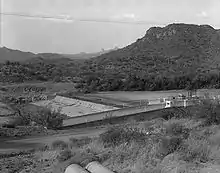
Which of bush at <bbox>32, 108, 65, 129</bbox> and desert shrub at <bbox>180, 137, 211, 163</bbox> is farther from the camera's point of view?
bush at <bbox>32, 108, 65, 129</bbox>

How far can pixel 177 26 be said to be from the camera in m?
162

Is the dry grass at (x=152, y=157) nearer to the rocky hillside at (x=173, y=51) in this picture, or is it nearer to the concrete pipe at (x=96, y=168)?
the concrete pipe at (x=96, y=168)

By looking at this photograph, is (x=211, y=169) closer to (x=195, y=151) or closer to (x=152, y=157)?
(x=195, y=151)

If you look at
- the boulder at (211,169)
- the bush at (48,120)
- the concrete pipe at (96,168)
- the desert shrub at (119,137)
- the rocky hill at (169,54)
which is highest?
the rocky hill at (169,54)

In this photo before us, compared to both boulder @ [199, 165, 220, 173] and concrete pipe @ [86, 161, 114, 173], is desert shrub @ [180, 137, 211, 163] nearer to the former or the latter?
boulder @ [199, 165, 220, 173]

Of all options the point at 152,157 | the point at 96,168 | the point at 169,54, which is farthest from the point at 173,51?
the point at 96,168

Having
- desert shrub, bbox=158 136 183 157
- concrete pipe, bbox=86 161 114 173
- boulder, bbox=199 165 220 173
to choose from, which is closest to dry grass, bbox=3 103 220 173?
desert shrub, bbox=158 136 183 157

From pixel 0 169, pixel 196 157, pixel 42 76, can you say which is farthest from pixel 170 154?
pixel 42 76

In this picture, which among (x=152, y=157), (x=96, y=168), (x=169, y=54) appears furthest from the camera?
(x=169, y=54)

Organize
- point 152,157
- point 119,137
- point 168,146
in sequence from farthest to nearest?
point 119,137 → point 168,146 → point 152,157

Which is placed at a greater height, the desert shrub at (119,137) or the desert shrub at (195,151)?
the desert shrub at (195,151)

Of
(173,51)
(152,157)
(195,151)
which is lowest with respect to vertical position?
(152,157)

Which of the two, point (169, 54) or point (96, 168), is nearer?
point (96, 168)

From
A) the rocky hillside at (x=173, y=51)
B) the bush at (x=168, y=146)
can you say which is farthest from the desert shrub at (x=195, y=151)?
the rocky hillside at (x=173, y=51)
